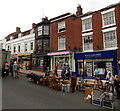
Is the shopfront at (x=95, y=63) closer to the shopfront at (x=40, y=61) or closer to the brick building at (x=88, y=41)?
the brick building at (x=88, y=41)

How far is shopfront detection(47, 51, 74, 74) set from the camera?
63.0ft

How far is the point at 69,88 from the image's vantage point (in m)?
10.7

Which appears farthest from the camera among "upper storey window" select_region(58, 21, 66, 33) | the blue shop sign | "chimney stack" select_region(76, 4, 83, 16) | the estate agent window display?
"upper storey window" select_region(58, 21, 66, 33)

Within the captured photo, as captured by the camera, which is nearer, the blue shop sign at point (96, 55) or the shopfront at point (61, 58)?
the blue shop sign at point (96, 55)

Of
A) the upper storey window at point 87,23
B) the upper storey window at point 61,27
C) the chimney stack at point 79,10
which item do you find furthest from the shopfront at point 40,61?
the chimney stack at point 79,10

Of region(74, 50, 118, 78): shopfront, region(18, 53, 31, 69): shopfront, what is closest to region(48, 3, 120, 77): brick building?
region(74, 50, 118, 78): shopfront

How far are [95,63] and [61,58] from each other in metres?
6.03

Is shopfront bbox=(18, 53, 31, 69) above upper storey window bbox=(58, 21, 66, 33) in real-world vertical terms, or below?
below

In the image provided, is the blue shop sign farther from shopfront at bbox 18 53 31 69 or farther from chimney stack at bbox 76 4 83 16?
shopfront at bbox 18 53 31 69

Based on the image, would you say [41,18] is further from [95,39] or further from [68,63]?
[95,39]

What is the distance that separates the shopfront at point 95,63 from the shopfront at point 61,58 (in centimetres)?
86

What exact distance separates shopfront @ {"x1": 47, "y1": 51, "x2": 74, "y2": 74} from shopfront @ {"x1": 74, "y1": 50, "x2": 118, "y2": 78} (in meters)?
0.86

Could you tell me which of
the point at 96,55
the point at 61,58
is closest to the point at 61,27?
the point at 61,58

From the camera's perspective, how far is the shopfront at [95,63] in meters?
14.9
